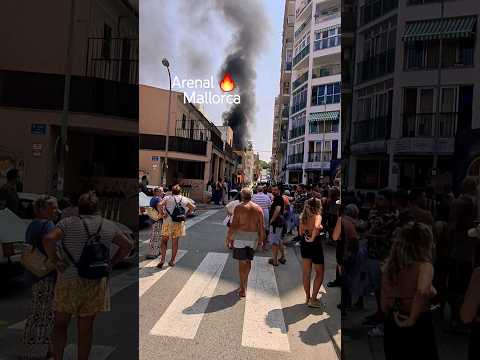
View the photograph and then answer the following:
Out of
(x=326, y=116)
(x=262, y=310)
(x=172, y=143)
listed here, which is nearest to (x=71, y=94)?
(x=172, y=143)

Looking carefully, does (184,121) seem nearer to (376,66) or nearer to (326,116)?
(326,116)

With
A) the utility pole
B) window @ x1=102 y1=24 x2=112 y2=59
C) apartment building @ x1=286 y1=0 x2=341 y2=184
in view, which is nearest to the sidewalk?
apartment building @ x1=286 y1=0 x2=341 y2=184

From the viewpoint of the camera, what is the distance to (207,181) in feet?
5.52

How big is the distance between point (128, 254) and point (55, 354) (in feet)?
1.66

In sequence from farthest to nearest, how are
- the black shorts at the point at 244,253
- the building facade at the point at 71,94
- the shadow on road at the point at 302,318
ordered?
the building facade at the point at 71,94
the black shorts at the point at 244,253
the shadow on road at the point at 302,318

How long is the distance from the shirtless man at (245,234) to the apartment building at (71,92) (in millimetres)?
383

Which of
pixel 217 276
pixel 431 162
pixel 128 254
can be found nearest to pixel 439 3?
pixel 431 162

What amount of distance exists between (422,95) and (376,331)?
650mm

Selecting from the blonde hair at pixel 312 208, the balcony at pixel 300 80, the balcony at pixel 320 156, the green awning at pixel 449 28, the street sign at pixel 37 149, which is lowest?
the blonde hair at pixel 312 208

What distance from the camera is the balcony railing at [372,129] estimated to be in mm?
1241

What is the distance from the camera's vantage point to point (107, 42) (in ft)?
5.65

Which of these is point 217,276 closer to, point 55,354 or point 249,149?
point 249,149

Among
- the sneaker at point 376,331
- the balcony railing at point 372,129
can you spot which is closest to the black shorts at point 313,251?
the sneaker at point 376,331

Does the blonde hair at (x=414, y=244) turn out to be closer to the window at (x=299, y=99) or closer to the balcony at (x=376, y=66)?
the balcony at (x=376, y=66)
